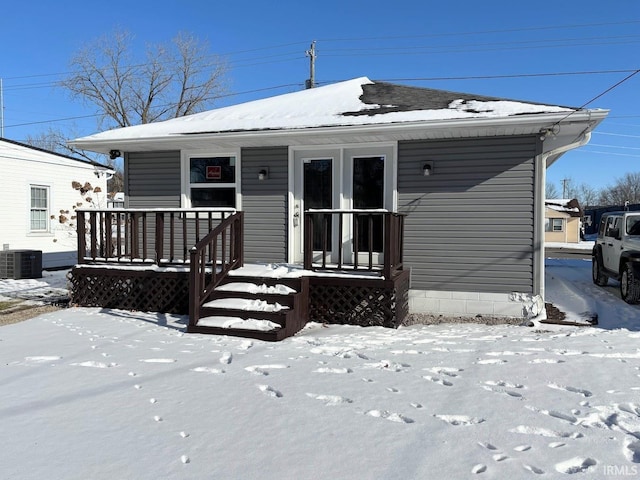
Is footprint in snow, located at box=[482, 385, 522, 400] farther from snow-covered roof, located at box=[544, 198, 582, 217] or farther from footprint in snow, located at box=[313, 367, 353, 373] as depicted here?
snow-covered roof, located at box=[544, 198, 582, 217]

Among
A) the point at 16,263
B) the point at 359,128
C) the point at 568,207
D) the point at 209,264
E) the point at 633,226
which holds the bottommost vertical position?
the point at 16,263

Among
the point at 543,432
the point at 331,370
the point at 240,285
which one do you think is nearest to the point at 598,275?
the point at 240,285

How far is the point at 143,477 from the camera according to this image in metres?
2.20

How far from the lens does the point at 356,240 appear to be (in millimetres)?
5914

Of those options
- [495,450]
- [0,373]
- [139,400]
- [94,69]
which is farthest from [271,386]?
[94,69]

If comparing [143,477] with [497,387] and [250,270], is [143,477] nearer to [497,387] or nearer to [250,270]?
[497,387]

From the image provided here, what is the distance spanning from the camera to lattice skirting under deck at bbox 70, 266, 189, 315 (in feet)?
21.0

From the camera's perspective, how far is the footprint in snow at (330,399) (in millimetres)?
3076

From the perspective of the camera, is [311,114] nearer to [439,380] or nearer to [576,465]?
[439,380]

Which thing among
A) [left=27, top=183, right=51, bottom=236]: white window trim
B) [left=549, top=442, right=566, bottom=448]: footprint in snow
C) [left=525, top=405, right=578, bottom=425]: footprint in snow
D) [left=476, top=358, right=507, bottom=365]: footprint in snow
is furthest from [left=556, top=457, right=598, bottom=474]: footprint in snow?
[left=27, top=183, right=51, bottom=236]: white window trim

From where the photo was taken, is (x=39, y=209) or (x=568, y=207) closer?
(x=39, y=209)

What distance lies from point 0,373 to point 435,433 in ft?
11.4

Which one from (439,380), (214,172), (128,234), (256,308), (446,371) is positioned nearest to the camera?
(439,380)

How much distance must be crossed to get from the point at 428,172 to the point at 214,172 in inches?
141
